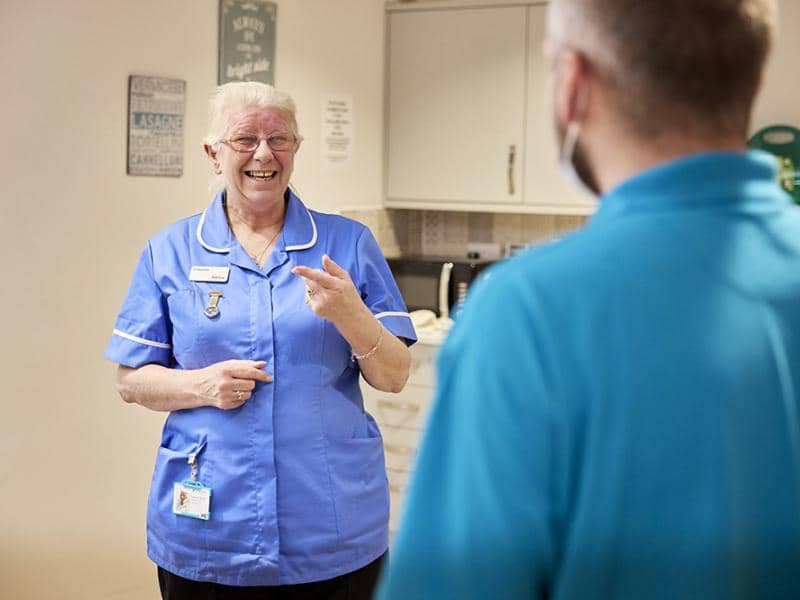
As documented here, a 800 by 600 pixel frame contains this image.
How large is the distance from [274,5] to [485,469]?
10.4 feet

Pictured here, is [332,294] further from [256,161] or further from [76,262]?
[76,262]

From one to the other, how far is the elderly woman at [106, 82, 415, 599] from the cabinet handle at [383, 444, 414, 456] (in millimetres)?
1798

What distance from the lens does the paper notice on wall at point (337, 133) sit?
4062 mm

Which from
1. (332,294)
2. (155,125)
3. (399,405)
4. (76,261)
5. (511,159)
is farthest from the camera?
(511,159)

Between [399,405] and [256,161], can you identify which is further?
[399,405]

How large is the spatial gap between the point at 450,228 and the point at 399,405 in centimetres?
91

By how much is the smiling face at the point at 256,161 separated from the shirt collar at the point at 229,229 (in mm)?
39

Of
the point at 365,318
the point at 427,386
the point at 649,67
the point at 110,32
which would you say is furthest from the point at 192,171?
the point at 649,67

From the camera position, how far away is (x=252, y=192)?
2266 millimetres

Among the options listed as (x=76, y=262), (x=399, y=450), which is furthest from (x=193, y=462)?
(x=399, y=450)

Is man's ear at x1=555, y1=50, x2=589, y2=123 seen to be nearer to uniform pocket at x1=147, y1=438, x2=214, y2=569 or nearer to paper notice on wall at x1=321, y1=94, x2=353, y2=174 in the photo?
uniform pocket at x1=147, y1=438, x2=214, y2=569

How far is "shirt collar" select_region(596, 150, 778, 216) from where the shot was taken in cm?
84

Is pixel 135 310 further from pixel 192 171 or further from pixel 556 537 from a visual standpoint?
pixel 556 537

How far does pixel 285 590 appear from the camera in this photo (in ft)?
7.01
